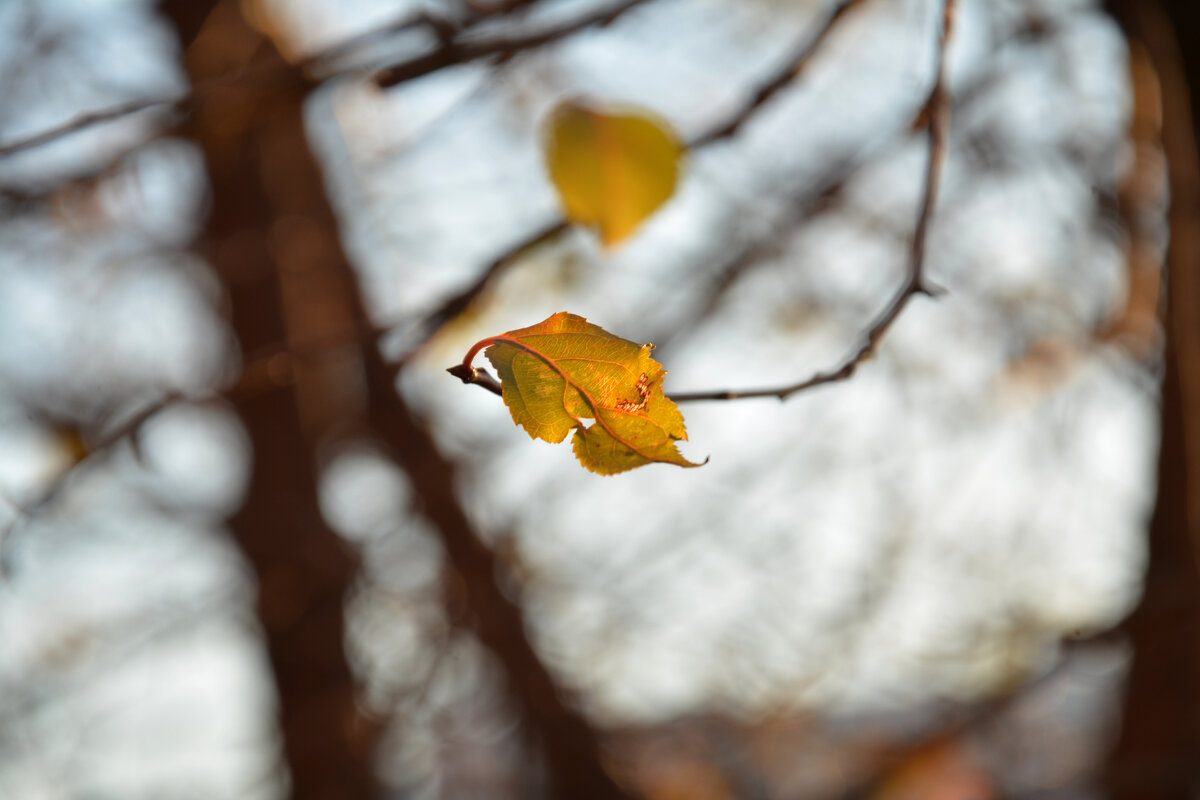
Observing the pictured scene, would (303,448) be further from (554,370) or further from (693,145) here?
(554,370)

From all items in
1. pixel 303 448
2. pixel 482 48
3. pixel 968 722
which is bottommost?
pixel 968 722

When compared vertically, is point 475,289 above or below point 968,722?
above

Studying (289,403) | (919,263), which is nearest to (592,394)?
(919,263)

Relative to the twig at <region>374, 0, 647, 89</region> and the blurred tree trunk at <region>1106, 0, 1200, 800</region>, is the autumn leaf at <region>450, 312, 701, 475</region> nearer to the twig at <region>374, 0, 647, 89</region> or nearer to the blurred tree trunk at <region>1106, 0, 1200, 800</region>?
the twig at <region>374, 0, 647, 89</region>

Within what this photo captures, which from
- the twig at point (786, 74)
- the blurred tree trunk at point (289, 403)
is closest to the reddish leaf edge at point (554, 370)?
the twig at point (786, 74)

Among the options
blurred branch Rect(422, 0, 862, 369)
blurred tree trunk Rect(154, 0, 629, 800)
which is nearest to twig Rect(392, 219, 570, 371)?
blurred branch Rect(422, 0, 862, 369)

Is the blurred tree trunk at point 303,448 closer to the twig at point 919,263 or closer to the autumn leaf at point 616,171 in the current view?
the autumn leaf at point 616,171
